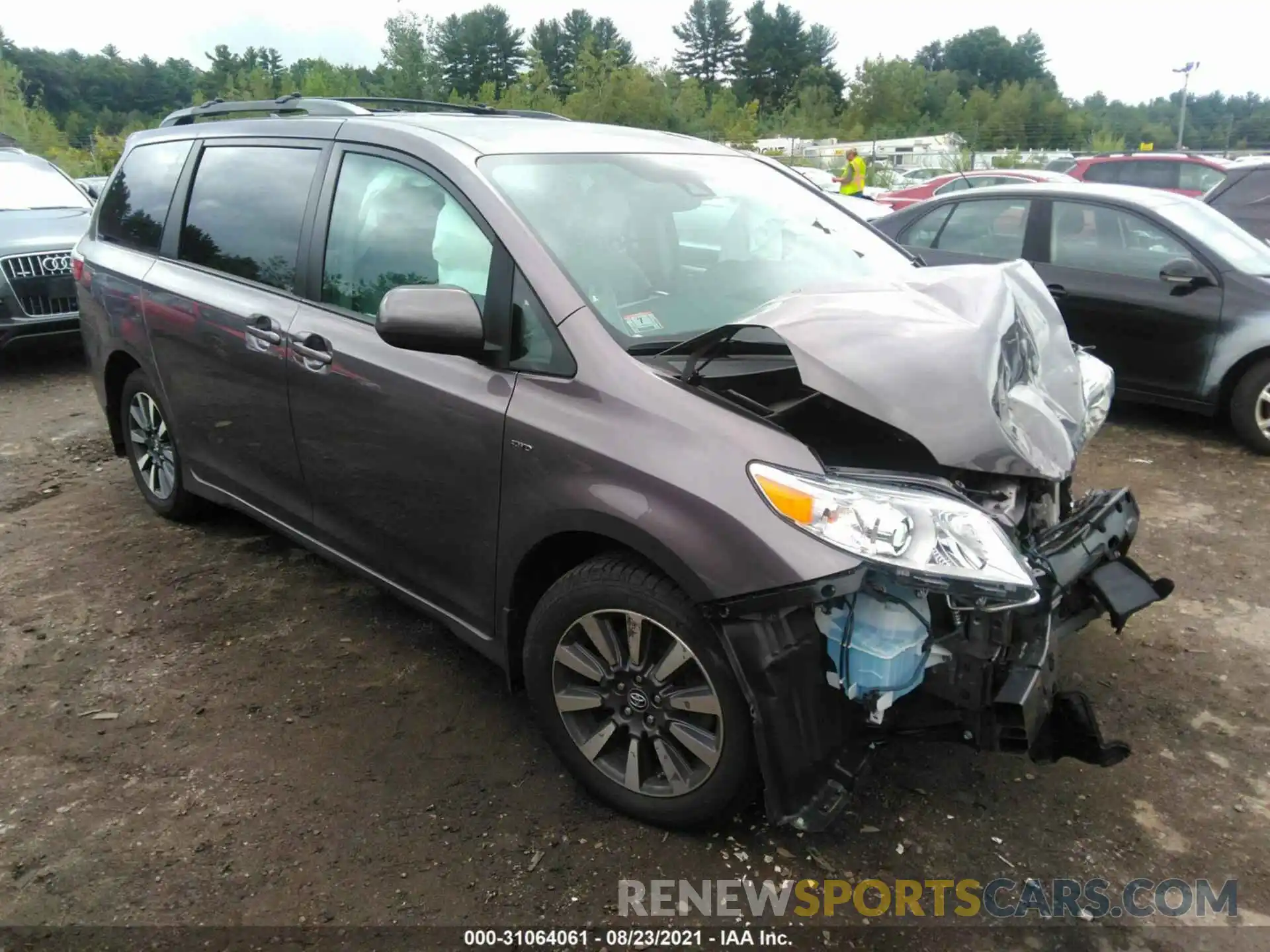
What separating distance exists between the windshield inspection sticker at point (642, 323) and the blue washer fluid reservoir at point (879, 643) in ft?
3.12

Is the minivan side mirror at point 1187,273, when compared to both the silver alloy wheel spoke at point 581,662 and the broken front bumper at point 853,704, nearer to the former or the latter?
the broken front bumper at point 853,704

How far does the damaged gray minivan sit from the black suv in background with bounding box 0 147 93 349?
198 inches

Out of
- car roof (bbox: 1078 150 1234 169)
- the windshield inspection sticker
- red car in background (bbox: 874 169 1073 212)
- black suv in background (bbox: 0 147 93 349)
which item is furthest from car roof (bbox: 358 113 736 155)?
car roof (bbox: 1078 150 1234 169)

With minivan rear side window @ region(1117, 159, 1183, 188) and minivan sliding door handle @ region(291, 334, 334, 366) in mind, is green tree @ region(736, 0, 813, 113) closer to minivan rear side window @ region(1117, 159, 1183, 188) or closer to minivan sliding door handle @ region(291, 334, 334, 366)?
minivan rear side window @ region(1117, 159, 1183, 188)

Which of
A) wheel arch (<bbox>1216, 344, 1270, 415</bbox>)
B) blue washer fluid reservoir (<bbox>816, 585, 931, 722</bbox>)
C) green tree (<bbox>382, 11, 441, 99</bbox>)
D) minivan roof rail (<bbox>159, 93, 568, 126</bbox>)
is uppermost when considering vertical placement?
green tree (<bbox>382, 11, 441, 99</bbox>)

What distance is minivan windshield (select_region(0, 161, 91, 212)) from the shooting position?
8484 millimetres

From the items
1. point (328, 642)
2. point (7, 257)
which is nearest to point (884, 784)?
point (328, 642)

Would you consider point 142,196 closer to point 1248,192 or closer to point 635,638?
point 635,638

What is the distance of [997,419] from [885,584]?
0.53 m

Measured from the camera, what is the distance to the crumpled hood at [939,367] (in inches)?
90.4

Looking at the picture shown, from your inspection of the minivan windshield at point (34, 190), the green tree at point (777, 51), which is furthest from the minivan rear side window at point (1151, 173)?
the green tree at point (777, 51)

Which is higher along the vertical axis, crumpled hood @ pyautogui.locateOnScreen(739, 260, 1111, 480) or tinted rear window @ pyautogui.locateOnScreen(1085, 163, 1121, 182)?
tinted rear window @ pyautogui.locateOnScreen(1085, 163, 1121, 182)

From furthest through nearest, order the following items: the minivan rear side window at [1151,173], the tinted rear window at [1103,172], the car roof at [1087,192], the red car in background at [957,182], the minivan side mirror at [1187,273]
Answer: the tinted rear window at [1103,172]
the minivan rear side window at [1151,173]
the red car in background at [957,182]
the car roof at [1087,192]
the minivan side mirror at [1187,273]

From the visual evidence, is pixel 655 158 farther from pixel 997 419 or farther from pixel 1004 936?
pixel 1004 936
